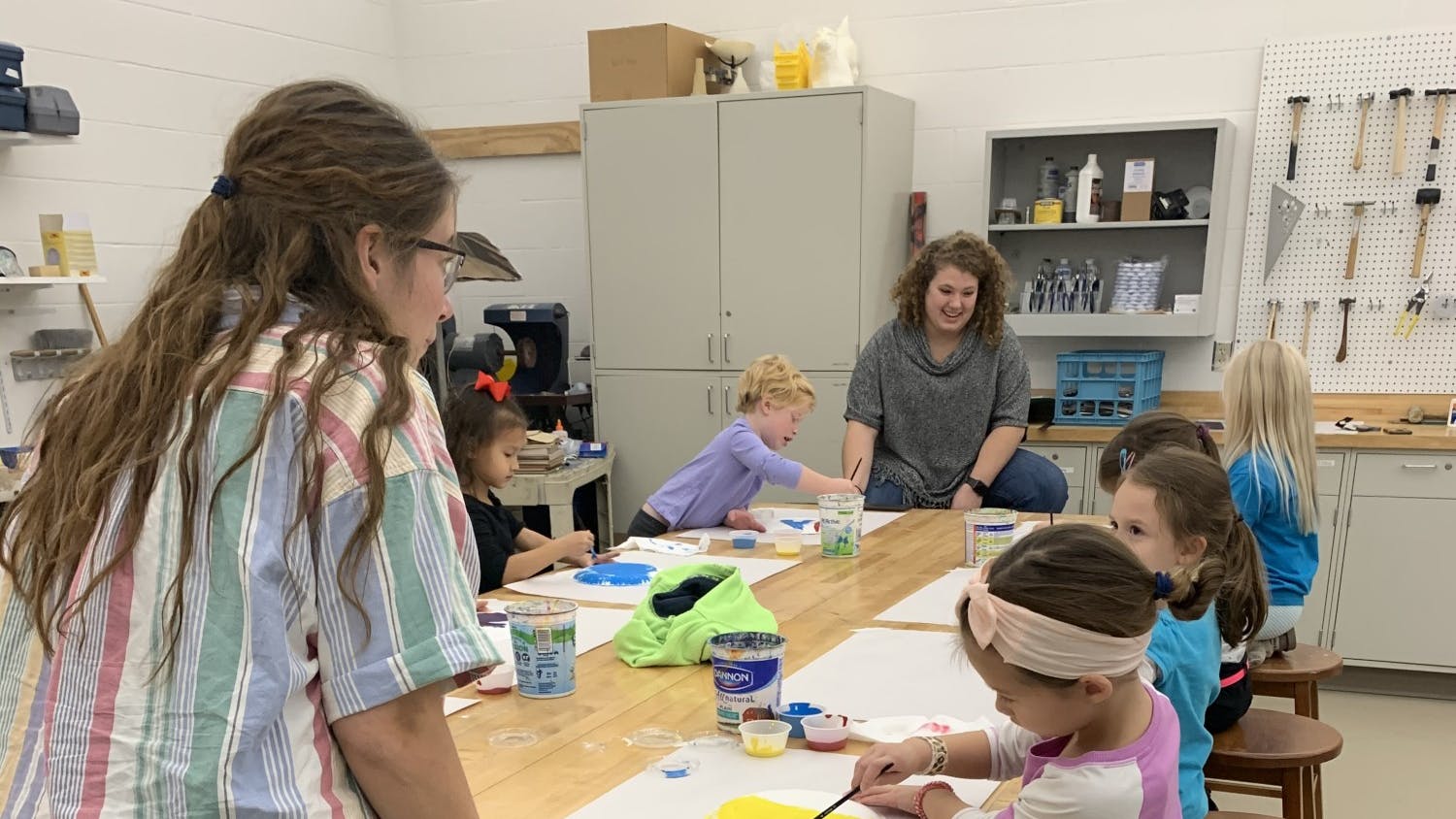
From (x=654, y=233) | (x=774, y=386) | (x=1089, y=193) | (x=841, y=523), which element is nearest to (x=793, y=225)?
(x=654, y=233)

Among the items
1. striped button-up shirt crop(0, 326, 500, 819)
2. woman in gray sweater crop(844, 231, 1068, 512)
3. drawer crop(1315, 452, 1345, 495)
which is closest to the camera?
striped button-up shirt crop(0, 326, 500, 819)

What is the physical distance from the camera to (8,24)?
12.3 ft

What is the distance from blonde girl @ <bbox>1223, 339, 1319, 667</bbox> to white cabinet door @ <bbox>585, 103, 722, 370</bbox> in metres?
2.42

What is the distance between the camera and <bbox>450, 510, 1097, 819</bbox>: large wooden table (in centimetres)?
134

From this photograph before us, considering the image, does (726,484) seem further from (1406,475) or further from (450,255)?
(1406,475)

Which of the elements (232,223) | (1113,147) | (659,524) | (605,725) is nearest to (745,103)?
(1113,147)

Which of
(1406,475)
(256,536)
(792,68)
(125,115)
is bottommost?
(1406,475)

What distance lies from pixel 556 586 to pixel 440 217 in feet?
4.62

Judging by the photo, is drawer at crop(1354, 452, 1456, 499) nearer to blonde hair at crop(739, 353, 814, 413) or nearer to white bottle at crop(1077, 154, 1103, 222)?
white bottle at crop(1077, 154, 1103, 222)

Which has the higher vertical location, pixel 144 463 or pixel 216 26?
pixel 216 26

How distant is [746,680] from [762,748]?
0.31 feet

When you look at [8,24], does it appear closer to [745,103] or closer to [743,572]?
[745,103]

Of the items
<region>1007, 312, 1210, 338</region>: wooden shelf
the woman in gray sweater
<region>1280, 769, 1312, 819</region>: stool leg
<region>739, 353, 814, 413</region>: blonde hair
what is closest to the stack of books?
<region>739, 353, 814, 413</region>: blonde hair

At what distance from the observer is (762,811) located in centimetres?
123
